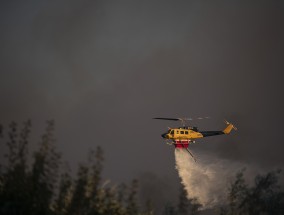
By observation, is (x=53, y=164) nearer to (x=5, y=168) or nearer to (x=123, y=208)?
(x=5, y=168)

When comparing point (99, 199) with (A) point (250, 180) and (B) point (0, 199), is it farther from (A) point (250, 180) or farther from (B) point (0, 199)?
(A) point (250, 180)

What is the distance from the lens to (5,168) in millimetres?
67312

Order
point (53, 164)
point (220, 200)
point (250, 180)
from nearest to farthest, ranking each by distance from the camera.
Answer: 1. point (53, 164)
2. point (250, 180)
3. point (220, 200)

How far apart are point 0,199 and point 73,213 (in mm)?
11538

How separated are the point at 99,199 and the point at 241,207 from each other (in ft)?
192

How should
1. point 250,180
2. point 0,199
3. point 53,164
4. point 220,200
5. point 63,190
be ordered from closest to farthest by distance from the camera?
point 0,199, point 53,164, point 63,190, point 250,180, point 220,200

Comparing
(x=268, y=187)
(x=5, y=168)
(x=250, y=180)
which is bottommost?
(x=5, y=168)

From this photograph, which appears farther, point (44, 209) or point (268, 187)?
point (268, 187)

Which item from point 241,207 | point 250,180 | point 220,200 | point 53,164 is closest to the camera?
point 53,164

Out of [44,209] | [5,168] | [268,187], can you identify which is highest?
[268,187]

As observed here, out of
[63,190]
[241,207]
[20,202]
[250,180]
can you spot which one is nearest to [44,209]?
[20,202]

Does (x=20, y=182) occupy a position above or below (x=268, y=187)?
below

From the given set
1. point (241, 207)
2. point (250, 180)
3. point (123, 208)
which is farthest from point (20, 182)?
point (250, 180)

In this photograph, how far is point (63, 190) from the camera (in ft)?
242
